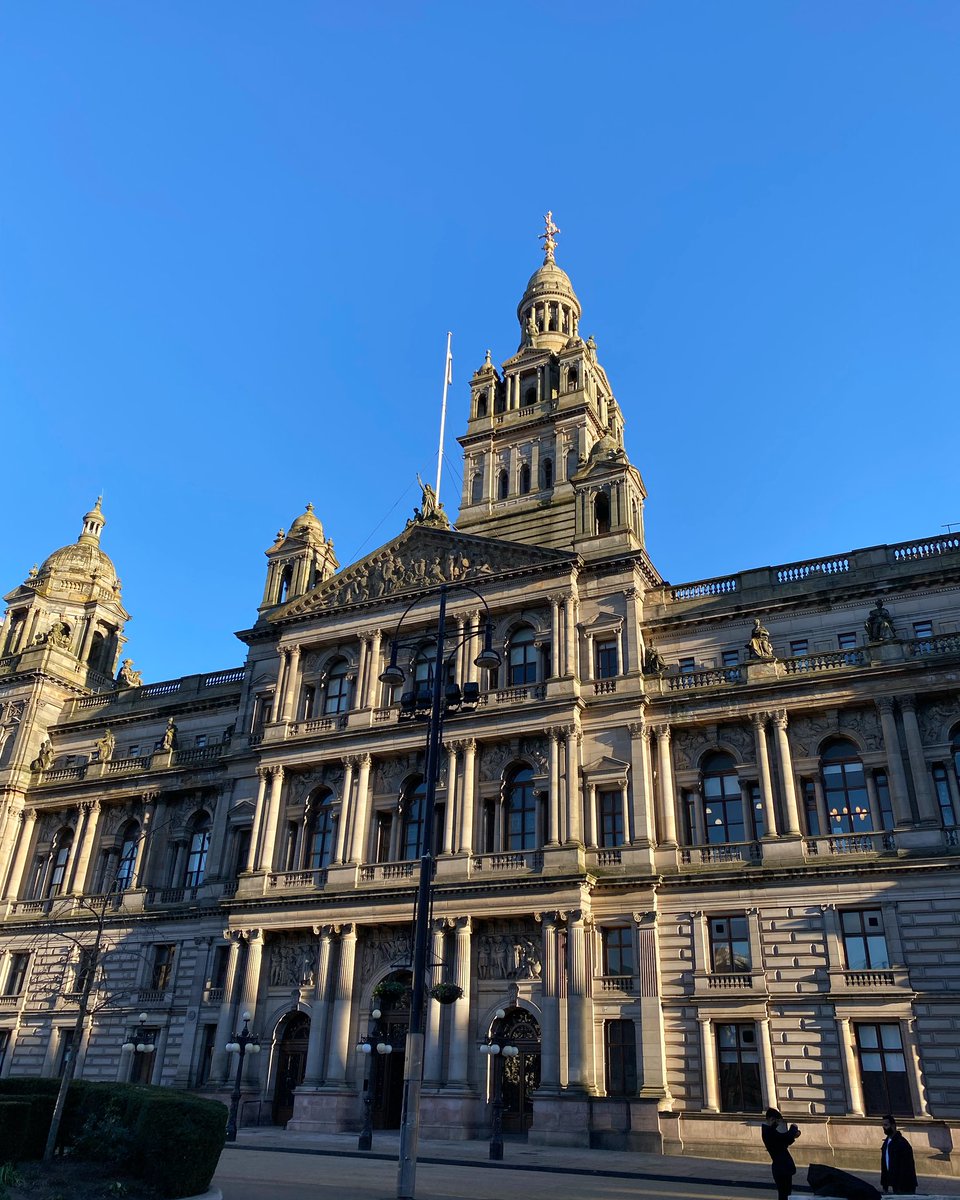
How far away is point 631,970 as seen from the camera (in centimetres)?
3612

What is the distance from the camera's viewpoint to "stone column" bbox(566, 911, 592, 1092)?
34.1 m

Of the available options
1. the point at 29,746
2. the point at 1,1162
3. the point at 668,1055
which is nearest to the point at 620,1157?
the point at 668,1055

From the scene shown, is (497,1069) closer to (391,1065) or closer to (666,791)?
(391,1065)

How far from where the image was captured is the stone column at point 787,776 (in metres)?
36.5

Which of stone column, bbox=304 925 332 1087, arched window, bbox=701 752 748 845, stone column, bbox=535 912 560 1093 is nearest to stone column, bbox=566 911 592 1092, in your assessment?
stone column, bbox=535 912 560 1093

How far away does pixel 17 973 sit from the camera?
50.3 m

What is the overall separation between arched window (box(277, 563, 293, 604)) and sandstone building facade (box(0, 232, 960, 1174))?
46 centimetres

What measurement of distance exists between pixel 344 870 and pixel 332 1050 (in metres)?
6.78

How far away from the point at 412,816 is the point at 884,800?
18761 millimetres

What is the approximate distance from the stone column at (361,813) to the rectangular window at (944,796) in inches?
870

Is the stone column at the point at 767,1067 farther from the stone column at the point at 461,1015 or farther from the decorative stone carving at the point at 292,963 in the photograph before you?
the decorative stone carving at the point at 292,963

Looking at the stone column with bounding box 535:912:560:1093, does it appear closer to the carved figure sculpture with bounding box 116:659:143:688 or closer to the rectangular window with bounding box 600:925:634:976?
the rectangular window with bounding box 600:925:634:976

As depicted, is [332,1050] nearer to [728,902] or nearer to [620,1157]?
[620,1157]

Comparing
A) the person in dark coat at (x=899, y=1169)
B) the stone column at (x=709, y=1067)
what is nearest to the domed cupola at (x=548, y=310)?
the stone column at (x=709, y=1067)
